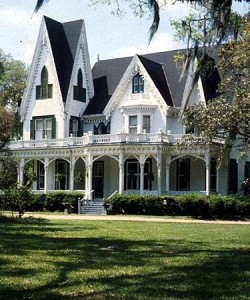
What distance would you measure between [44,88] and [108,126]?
6311 millimetres

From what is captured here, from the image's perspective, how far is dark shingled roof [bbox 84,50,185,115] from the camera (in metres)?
39.1

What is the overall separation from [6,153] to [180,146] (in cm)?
1029

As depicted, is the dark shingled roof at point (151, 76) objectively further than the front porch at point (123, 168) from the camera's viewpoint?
Yes

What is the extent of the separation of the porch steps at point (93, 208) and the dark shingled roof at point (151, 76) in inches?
340

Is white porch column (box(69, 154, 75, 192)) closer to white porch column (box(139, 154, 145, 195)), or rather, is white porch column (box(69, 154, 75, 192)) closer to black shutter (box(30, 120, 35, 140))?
black shutter (box(30, 120, 35, 140))

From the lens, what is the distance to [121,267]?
398 inches

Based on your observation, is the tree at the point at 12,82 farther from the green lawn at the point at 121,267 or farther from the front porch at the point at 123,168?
the green lawn at the point at 121,267

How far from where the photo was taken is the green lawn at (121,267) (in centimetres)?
789

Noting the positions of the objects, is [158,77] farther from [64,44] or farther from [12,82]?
[12,82]

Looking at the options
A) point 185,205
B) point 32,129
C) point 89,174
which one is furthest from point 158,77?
point 185,205

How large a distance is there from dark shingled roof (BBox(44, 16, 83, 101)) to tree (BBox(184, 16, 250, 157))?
15551 millimetres

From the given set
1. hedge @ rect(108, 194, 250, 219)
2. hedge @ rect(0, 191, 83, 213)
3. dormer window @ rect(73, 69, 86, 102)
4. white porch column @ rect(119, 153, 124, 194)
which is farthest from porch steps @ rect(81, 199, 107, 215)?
dormer window @ rect(73, 69, 86, 102)

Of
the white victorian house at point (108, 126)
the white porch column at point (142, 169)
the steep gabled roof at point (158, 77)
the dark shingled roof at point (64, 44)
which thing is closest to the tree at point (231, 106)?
the white victorian house at point (108, 126)

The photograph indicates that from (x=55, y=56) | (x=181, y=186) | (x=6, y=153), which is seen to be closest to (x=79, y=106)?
(x=55, y=56)
